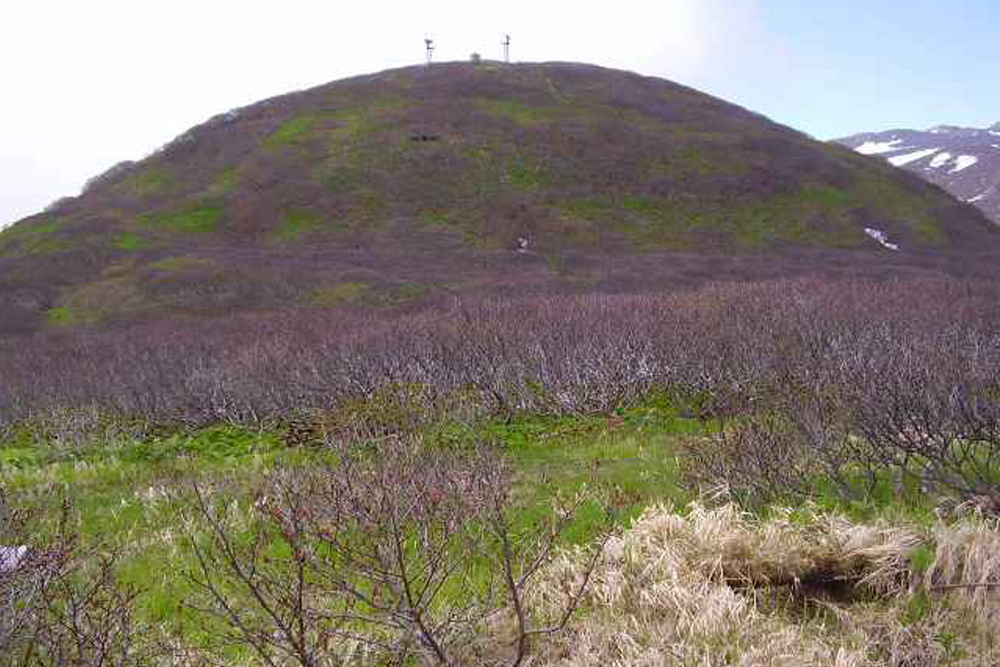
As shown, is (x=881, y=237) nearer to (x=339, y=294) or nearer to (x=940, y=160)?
(x=339, y=294)

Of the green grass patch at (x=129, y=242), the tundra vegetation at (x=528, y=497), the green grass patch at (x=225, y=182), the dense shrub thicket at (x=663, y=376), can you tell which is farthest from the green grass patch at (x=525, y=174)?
the tundra vegetation at (x=528, y=497)

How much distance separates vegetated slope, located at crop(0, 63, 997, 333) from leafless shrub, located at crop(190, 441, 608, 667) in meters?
19.5

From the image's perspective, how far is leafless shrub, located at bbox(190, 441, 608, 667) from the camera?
3721mm

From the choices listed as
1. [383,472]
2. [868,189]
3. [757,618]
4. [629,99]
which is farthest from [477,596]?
[629,99]

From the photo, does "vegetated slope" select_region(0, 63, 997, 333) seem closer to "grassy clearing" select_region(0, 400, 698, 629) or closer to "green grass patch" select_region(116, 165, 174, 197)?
"green grass patch" select_region(116, 165, 174, 197)

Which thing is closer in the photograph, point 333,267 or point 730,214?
point 333,267

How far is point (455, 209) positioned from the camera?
1549 inches

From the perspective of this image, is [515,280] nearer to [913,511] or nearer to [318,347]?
[318,347]

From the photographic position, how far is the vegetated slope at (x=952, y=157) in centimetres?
8562

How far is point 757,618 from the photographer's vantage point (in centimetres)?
407

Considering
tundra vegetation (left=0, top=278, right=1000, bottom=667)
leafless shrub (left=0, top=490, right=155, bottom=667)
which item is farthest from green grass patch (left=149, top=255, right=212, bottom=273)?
leafless shrub (left=0, top=490, right=155, bottom=667)

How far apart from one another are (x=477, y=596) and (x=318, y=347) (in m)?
11.1

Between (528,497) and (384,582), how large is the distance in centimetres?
344

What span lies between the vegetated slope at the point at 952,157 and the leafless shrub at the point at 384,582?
7076 cm
